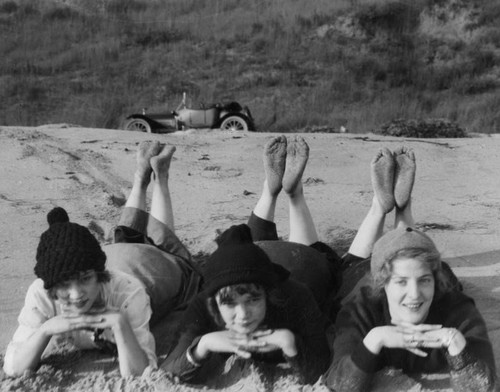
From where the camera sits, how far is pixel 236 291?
238 cm

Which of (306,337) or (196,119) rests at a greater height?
(306,337)

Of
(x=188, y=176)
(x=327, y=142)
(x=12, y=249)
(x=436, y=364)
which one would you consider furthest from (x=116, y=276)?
(x=327, y=142)

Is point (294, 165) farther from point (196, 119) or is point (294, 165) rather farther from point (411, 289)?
point (196, 119)

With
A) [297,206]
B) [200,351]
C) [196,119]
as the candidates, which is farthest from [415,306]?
[196,119]

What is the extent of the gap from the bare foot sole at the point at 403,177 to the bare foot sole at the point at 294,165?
443 millimetres

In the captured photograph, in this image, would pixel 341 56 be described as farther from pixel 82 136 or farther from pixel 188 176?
pixel 188 176

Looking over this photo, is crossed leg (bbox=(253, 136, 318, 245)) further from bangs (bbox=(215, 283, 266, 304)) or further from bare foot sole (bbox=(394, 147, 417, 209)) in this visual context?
bangs (bbox=(215, 283, 266, 304))

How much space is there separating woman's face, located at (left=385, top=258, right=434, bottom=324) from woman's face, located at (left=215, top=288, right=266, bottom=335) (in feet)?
1.38

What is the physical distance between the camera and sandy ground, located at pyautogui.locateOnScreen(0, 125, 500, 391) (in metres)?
3.75

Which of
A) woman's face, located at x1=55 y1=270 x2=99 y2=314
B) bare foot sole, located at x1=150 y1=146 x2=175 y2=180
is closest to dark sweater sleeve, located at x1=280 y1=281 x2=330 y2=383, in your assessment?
woman's face, located at x1=55 y1=270 x2=99 y2=314

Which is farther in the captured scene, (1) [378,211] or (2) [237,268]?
(1) [378,211]

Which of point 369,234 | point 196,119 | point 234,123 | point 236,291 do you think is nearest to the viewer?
point 236,291

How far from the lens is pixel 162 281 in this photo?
3.15 m

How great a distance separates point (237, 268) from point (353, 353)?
0.46 meters
